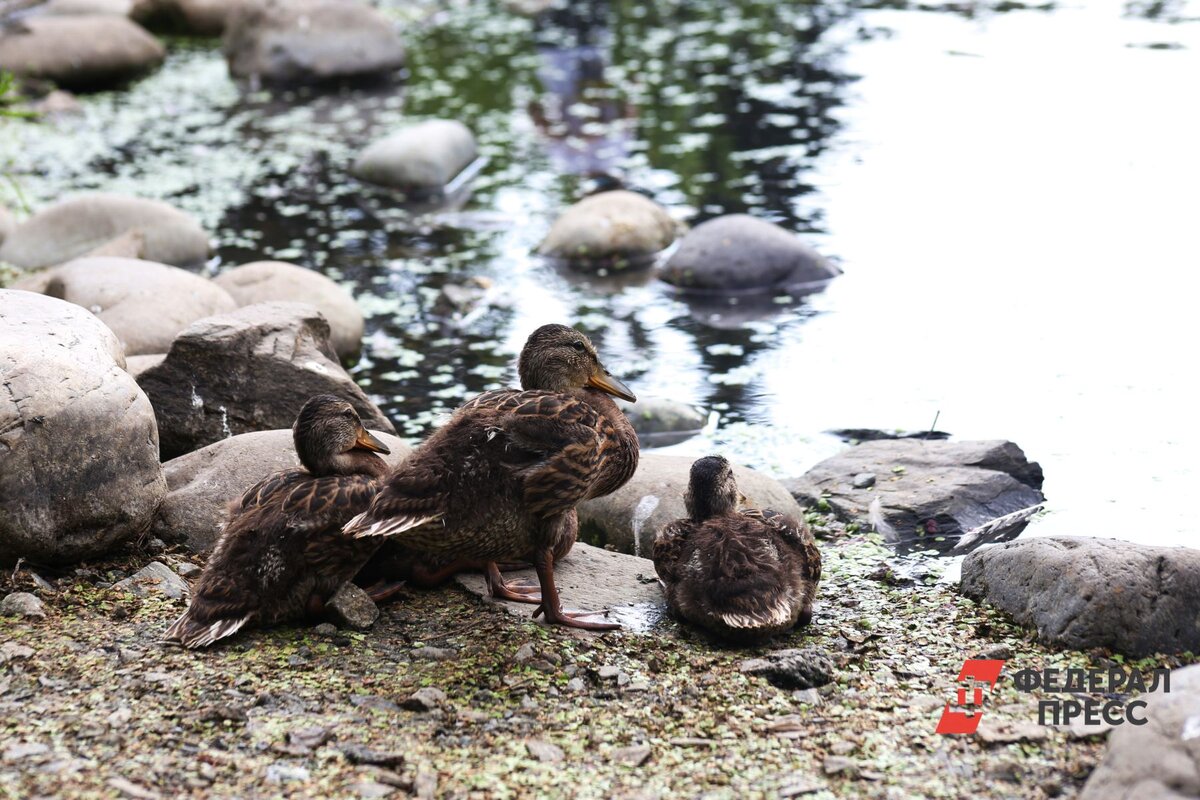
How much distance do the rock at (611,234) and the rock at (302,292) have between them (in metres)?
2.22

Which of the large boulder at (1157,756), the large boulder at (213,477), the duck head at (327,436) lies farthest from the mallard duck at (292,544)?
the large boulder at (1157,756)

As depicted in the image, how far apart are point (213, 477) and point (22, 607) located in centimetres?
117

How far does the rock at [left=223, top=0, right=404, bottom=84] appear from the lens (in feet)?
54.4

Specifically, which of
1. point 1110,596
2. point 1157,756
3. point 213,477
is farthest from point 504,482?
point 1157,756

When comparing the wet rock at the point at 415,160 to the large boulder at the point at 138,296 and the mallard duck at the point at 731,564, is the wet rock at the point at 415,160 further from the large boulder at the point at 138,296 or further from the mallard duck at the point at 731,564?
the mallard duck at the point at 731,564

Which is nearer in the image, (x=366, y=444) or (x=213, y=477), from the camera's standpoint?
(x=366, y=444)

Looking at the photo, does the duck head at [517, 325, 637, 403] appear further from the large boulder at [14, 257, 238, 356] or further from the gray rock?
the large boulder at [14, 257, 238, 356]

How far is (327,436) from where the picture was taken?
5270 mm

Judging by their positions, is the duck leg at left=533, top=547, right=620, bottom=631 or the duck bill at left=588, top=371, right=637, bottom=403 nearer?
the duck leg at left=533, top=547, right=620, bottom=631

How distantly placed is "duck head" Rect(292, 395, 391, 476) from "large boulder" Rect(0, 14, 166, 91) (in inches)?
497

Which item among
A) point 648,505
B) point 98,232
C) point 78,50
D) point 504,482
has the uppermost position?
point 504,482

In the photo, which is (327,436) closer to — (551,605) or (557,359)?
(557,359)

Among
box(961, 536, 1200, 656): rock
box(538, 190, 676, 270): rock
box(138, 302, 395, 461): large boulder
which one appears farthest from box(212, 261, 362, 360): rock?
box(961, 536, 1200, 656): rock

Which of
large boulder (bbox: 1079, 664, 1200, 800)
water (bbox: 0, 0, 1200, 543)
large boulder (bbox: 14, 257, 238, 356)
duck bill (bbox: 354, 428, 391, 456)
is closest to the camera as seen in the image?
large boulder (bbox: 1079, 664, 1200, 800)
